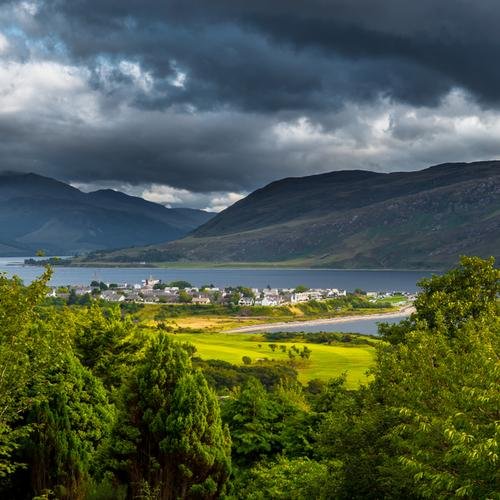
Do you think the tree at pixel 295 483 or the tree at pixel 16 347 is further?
the tree at pixel 295 483

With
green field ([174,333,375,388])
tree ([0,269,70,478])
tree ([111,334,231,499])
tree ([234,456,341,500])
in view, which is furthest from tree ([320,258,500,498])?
green field ([174,333,375,388])

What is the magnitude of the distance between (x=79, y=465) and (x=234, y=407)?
36.4ft

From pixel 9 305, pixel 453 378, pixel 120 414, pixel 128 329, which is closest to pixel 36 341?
pixel 9 305

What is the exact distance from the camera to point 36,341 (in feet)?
80.9

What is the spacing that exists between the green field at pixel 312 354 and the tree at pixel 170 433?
65780 mm

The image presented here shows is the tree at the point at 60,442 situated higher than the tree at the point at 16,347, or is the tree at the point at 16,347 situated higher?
the tree at the point at 16,347

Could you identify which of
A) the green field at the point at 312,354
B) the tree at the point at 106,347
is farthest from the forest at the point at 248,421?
the green field at the point at 312,354

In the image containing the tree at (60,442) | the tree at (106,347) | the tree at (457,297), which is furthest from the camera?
the tree at (106,347)

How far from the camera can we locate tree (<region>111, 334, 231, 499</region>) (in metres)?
27.2

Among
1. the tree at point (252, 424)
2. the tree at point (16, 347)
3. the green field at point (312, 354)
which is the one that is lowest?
the green field at point (312, 354)

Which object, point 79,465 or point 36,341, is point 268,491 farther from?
point 36,341

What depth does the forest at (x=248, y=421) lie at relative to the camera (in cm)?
1628

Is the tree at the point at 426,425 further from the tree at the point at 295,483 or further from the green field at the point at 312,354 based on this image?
the green field at the point at 312,354

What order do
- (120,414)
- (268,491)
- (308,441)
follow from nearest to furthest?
1. (268,491)
2. (120,414)
3. (308,441)
